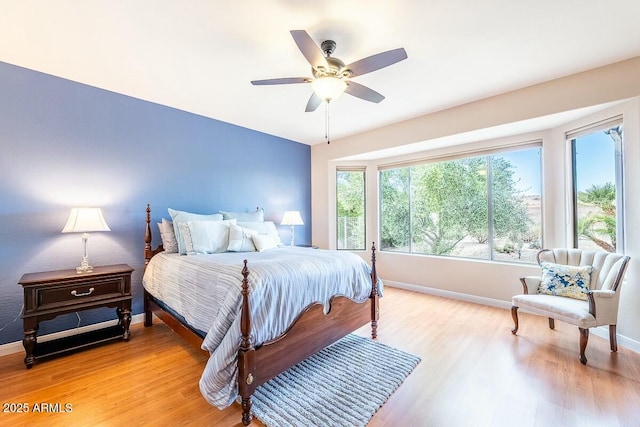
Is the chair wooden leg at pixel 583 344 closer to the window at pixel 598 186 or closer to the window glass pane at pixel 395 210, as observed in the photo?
the window at pixel 598 186

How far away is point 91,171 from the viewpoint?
289cm

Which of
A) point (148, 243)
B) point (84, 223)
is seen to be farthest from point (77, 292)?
point (148, 243)

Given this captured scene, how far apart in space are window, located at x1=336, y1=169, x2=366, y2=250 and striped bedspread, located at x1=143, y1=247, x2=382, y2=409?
2.37 meters

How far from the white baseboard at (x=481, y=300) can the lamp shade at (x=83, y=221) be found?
415cm

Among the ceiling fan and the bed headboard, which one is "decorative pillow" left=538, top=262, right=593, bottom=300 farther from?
the bed headboard

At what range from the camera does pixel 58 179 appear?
8.88 ft

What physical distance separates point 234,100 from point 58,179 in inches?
78.1

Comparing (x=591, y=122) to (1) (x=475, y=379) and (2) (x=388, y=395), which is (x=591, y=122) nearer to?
(1) (x=475, y=379)

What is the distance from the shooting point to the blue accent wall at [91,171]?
2496mm

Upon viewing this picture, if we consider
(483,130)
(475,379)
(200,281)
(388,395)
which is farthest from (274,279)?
(483,130)

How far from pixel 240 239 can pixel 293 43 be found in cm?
209

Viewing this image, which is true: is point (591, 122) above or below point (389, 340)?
above

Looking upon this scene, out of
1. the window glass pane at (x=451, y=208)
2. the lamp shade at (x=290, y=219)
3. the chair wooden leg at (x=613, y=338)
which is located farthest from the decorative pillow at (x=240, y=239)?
the chair wooden leg at (x=613, y=338)

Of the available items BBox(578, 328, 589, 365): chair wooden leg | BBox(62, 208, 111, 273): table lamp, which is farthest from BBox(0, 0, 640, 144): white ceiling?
BBox(578, 328, 589, 365): chair wooden leg
